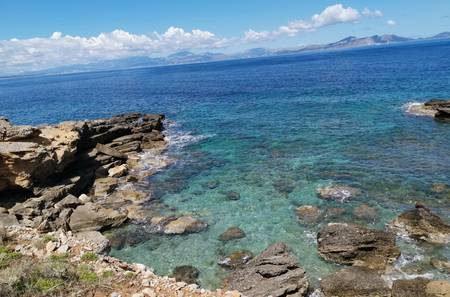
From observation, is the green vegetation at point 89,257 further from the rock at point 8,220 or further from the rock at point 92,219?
the rock at point 92,219

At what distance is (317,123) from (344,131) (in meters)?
6.57

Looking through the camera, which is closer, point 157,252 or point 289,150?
point 157,252

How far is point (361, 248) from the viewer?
955 inches

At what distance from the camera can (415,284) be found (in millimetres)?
19875

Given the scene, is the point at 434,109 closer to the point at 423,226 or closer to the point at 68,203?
the point at 423,226

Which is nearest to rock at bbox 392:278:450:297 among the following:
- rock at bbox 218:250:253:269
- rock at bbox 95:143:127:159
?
rock at bbox 218:250:253:269

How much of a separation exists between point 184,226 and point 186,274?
6.55m

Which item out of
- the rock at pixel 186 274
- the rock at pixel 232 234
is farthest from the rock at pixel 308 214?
the rock at pixel 186 274

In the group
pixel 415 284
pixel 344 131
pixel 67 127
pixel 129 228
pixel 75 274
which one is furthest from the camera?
pixel 344 131

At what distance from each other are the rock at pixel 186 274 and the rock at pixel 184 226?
5.05 m

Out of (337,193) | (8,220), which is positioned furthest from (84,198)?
(337,193)

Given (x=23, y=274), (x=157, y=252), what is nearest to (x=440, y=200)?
(x=157, y=252)

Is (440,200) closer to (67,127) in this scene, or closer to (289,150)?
(289,150)

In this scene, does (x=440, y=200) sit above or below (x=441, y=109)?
below
